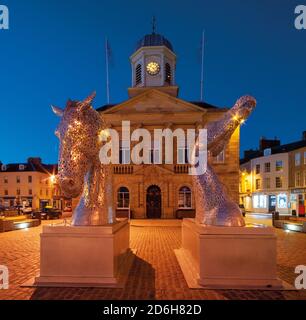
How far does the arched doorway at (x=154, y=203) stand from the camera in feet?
87.3

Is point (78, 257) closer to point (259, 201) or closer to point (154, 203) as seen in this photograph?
point (154, 203)

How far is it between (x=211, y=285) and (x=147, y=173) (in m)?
20.9

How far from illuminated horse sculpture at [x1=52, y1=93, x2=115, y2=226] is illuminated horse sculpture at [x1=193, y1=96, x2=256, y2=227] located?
237 cm

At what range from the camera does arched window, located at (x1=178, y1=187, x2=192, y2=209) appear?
26.4 meters

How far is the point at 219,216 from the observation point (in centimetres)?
634

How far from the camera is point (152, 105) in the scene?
27719 millimetres

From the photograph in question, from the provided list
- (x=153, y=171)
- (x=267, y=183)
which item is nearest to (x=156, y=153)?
(x=153, y=171)

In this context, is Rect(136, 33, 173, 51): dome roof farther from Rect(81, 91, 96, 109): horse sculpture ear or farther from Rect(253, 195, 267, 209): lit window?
Rect(81, 91, 96, 109): horse sculpture ear

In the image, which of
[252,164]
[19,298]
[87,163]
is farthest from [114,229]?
[252,164]

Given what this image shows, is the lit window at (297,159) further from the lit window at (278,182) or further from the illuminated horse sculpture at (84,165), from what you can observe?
the illuminated horse sculpture at (84,165)

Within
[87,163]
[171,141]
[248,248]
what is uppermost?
[171,141]

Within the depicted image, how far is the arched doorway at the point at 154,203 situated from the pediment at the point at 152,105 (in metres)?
7.93

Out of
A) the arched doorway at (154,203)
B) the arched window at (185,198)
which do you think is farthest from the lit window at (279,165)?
the arched doorway at (154,203)
